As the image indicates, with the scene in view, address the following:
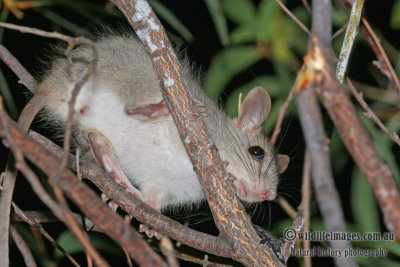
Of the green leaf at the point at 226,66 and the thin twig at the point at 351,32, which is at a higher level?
the thin twig at the point at 351,32

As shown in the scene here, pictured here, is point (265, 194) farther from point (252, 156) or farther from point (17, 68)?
point (17, 68)

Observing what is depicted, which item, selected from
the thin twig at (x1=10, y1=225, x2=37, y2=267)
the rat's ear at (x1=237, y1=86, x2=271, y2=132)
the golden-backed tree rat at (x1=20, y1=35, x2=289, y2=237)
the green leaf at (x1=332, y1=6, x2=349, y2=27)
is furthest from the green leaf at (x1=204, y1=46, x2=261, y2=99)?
the thin twig at (x1=10, y1=225, x2=37, y2=267)

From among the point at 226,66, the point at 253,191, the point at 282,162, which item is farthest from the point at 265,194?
the point at 226,66

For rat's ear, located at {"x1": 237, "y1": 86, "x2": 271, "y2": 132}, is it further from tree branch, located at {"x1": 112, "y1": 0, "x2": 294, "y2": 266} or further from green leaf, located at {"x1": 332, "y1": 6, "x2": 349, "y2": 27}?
green leaf, located at {"x1": 332, "y1": 6, "x2": 349, "y2": 27}

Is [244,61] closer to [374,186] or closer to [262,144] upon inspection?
[262,144]

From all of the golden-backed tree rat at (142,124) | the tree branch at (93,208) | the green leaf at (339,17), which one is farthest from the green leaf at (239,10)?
the tree branch at (93,208)

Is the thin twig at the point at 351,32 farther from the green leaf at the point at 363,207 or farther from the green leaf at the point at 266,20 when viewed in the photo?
the green leaf at the point at 266,20

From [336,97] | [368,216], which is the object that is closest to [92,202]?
[336,97]
